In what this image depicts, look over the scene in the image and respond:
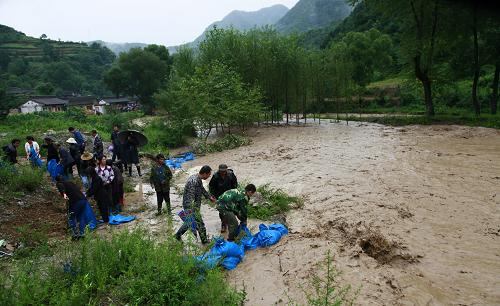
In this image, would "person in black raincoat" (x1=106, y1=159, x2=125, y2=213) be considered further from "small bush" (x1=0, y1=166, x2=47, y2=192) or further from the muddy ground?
"small bush" (x1=0, y1=166, x2=47, y2=192)

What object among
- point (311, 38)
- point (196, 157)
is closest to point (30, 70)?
point (311, 38)

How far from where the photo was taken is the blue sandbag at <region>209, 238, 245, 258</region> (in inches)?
240

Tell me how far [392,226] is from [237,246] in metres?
3.31

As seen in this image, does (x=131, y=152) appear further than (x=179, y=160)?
No

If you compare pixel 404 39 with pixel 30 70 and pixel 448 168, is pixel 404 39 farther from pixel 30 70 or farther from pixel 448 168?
pixel 30 70

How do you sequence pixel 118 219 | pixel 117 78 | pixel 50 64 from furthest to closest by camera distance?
pixel 50 64
pixel 117 78
pixel 118 219

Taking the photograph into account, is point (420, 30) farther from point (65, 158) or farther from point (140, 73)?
point (140, 73)

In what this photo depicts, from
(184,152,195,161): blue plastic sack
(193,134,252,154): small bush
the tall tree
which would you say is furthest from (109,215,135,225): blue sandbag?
the tall tree

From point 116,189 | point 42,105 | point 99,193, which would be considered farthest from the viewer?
point 42,105

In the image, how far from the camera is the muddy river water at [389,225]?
5.31m

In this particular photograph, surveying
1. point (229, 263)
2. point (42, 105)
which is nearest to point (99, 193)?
point (229, 263)

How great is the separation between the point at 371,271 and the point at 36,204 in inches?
339

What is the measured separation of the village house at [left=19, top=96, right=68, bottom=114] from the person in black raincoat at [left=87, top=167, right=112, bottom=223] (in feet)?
171

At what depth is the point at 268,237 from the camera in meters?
6.88
